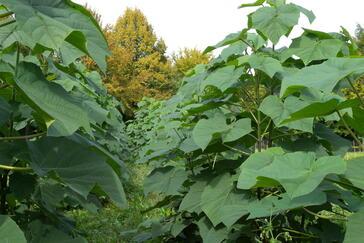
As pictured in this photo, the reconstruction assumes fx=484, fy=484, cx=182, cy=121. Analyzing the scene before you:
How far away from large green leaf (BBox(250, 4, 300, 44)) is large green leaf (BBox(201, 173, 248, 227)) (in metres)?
0.72

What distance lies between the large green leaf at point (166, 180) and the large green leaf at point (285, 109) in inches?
31.1

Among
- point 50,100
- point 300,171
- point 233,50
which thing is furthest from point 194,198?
point 50,100

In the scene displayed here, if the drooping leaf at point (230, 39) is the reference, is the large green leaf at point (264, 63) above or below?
below

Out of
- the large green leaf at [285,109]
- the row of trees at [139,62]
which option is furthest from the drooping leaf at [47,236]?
the row of trees at [139,62]

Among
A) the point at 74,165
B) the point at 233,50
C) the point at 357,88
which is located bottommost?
the point at 357,88

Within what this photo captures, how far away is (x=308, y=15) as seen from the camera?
2324mm

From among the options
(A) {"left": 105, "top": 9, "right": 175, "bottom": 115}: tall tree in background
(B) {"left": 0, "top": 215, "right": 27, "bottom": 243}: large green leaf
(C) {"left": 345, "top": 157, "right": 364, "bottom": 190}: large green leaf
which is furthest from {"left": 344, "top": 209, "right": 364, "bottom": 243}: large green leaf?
(A) {"left": 105, "top": 9, "right": 175, "bottom": 115}: tall tree in background

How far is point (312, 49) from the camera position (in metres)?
2.25

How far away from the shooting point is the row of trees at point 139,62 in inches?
967

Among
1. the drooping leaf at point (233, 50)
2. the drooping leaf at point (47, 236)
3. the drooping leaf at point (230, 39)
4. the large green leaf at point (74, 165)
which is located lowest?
the drooping leaf at point (47, 236)

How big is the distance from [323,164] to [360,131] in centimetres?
57

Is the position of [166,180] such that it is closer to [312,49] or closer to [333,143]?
[333,143]

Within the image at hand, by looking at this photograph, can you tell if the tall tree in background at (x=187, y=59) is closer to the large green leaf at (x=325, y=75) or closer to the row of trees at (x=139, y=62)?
the row of trees at (x=139, y=62)

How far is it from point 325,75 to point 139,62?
93.4 feet
